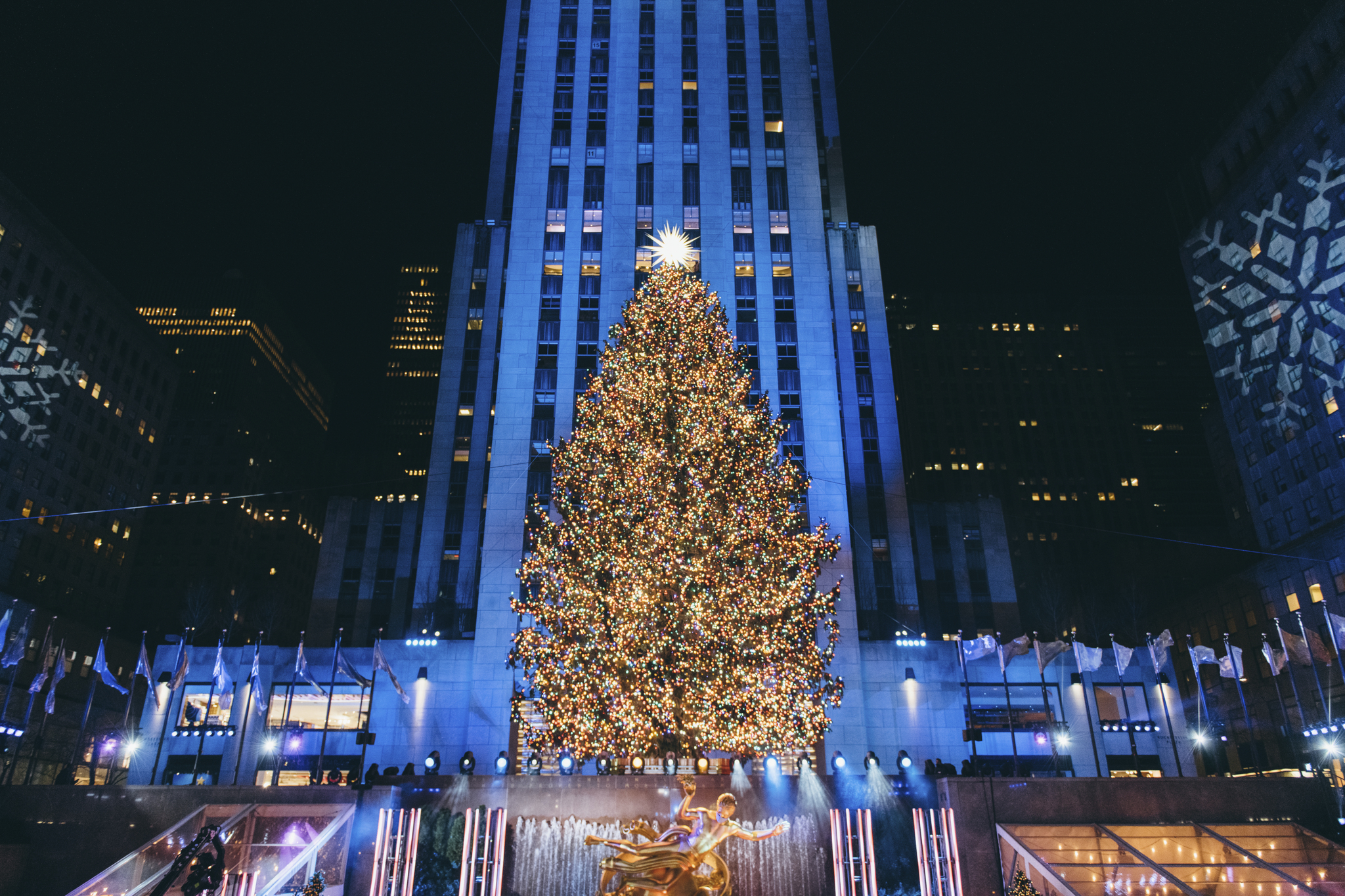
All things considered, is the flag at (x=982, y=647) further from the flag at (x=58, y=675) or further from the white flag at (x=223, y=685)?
the flag at (x=58, y=675)

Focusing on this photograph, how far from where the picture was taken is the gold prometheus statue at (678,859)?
13.0 m

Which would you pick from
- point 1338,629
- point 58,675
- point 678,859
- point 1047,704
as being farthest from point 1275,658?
point 58,675

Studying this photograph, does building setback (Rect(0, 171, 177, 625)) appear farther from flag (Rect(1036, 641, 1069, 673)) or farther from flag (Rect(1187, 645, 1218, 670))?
flag (Rect(1187, 645, 1218, 670))

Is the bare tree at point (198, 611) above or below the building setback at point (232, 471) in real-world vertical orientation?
below

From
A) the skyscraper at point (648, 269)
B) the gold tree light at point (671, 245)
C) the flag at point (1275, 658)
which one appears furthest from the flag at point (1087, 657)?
the gold tree light at point (671, 245)

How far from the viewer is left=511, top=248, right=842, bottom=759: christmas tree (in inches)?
836

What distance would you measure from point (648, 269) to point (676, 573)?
26.1 meters

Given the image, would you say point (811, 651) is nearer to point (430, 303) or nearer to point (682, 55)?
point (682, 55)

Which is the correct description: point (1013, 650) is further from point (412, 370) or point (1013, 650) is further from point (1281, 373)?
point (412, 370)

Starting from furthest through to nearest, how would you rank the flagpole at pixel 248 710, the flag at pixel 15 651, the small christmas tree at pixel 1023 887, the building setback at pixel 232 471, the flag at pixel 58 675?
the building setback at pixel 232 471 < the flag at pixel 58 675 < the flag at pixel 15 651 < the flagpole at pixel 248 710 < the small christmas tree at pixel 1023 887

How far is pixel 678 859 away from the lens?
13.0 m

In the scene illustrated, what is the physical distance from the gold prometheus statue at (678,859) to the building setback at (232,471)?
76.0 meters

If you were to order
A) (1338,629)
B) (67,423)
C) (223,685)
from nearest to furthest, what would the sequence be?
(1338,629)
(223,685)
(67,423)

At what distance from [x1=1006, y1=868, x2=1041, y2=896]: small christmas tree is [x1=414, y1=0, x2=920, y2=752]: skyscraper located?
57.2 feet
